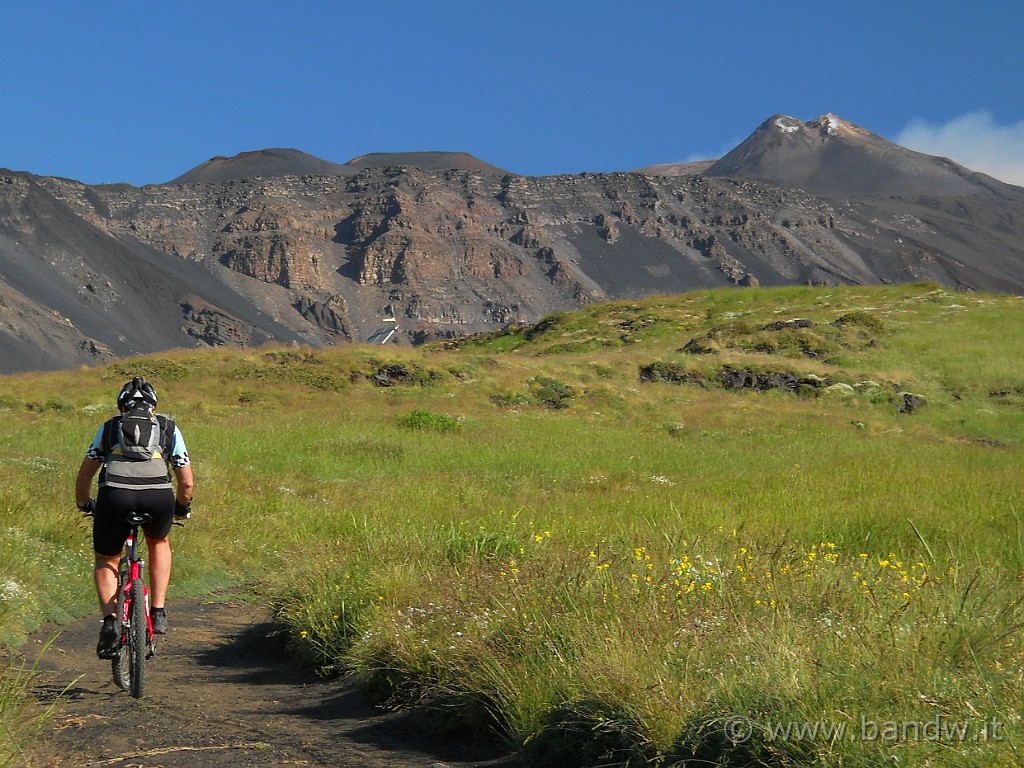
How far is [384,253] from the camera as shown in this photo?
174m

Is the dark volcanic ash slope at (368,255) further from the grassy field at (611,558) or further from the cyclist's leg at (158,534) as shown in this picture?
the cyclist's leg at (158,534)

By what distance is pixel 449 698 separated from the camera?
19.4 ft

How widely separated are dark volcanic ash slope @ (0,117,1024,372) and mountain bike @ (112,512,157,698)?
121 metres

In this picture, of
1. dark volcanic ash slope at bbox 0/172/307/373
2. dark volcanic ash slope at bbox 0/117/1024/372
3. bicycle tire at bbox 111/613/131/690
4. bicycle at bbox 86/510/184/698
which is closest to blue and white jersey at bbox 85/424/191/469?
bicycle at bbox 86/510/184/698

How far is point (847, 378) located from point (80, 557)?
31.3 meters

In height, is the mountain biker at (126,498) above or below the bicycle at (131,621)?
above

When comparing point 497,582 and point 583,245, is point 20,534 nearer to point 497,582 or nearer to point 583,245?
point 497,582

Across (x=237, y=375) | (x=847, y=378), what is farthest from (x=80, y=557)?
(x=847, y=378)

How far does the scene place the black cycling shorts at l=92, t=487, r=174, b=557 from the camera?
6344 millimetres

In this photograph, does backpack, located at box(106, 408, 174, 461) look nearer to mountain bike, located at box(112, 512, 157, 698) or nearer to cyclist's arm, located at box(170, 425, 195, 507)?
cyclist's arm, located at box(170, 425, 195, 507)

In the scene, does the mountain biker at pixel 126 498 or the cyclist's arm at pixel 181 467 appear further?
the cyclist's arm at pixel 181 467

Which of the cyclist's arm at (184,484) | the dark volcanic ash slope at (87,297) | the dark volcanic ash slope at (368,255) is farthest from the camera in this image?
the dark volcanic ash slope at (368,255)

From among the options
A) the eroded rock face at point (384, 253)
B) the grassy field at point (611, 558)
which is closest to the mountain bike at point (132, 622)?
the grassy field at point (611, 558)

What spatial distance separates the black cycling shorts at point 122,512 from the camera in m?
6.34
